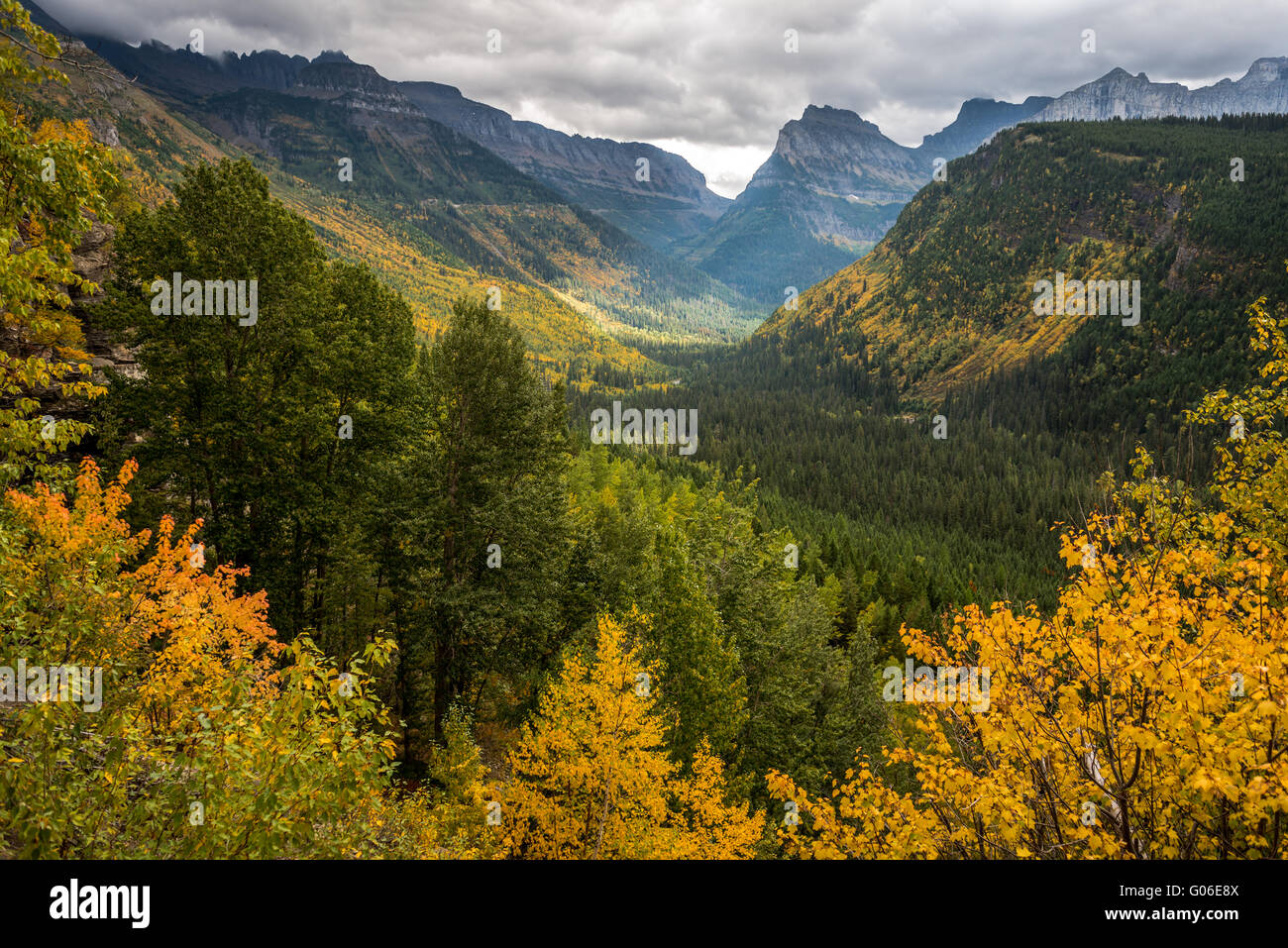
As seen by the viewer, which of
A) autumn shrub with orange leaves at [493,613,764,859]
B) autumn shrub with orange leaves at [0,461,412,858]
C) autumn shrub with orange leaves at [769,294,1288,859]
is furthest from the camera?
autumn shrub with orange leaves at [493,613,764,859]

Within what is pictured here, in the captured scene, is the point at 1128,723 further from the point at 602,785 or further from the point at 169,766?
the point at 602,785

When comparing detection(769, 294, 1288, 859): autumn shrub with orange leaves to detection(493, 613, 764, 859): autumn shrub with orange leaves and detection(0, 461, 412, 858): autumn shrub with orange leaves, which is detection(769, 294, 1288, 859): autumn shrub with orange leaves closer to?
detection(0, 461, 412, 858): autumn shrub with orange leaves

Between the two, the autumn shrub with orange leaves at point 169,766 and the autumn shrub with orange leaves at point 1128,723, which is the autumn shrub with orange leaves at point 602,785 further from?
the autumn shrub with orange leaves at point 169,766

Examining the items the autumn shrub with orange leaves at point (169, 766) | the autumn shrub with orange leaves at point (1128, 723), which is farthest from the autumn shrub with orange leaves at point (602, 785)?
A: the autumn shrub with orange leaves at point (169, 766)

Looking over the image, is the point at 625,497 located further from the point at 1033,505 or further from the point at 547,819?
the point at 1033,505

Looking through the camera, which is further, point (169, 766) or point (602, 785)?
point (602, 785)

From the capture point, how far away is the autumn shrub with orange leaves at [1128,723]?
5477 millimetres

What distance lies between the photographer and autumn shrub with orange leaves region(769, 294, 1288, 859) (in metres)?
5.48

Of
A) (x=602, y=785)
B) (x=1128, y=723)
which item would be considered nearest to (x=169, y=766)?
(x=1128, y=723)

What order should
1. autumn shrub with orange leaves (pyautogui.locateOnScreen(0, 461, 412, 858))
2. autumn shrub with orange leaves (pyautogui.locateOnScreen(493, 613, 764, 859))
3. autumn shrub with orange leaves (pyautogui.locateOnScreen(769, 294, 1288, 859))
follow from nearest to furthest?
autumn shrub with orange leaves (pyautogui.locateOnScreen(0, 461, 412, 858)), autumn shrub with orange leaves (pyautogui.locateOnScreen(769, 294, 1288, 859)), autumn shrub with orange leaves (pyautogui.locateOnScreen(493, 613, 764, 859))

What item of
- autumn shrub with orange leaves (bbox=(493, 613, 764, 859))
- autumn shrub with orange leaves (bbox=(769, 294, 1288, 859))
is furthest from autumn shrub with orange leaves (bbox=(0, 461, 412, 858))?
autumn shrub with orange leaves (bbox=(493, 613, 764, 859))

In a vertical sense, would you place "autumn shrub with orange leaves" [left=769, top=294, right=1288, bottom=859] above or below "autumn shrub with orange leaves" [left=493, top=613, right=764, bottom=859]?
above

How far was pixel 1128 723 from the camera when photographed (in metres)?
6.18

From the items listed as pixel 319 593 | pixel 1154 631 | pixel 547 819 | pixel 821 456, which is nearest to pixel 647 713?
pixel 547 819
